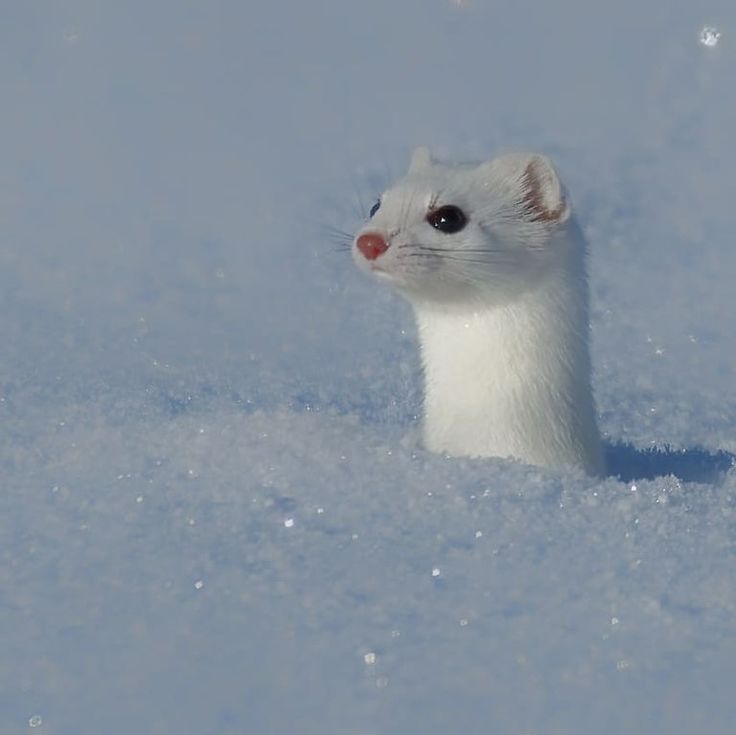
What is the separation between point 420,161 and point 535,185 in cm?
30

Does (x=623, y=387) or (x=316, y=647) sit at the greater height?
(x=316, y=647)

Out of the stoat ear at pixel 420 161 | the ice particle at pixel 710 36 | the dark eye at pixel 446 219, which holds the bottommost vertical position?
the dark eye at pixel 446 219

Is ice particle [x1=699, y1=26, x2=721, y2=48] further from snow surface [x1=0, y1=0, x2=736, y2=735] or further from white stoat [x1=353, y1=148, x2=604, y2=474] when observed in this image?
white stoat [x1=353, y1=148, x2=604, y2=474]

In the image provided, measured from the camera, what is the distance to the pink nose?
9.34ft

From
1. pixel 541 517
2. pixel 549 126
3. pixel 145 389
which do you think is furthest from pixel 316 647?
pixel 549 126

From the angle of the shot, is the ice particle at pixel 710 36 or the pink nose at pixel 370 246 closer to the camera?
the pink nose at pixel 370 246

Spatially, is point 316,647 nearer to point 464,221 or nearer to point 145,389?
point 464,221

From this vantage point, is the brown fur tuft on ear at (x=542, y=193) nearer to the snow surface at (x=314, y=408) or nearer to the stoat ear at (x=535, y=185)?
the stoat ear at (x=535, y=185)

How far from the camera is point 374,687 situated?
1875mm

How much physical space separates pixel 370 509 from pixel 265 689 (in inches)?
21.1

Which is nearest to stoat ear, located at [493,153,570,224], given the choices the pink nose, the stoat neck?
the stoat neck

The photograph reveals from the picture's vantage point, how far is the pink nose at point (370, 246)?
2.85 metres

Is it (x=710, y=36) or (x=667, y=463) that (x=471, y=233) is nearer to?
(x=667, y=463)

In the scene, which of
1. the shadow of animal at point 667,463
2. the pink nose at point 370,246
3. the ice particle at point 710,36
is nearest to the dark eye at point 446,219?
the pink nose at point 370,246
